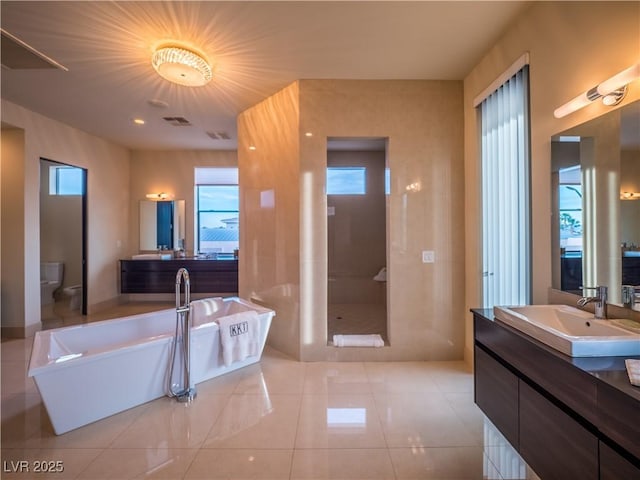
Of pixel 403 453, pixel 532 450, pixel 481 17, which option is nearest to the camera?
pixel 532 450

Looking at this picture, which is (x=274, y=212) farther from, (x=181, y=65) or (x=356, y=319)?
(x=356, y=319)

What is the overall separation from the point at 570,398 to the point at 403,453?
111 centimetres

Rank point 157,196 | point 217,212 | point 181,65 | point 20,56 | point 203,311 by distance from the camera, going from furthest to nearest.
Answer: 1. point 217,212
2. point 157,196
3. point 203,311
4. point 20,56
5. point 181,65

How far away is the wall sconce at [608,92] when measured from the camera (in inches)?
53.0

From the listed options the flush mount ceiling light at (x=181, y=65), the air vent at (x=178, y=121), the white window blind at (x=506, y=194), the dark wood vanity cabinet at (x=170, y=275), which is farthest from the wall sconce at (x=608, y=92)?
the dark wood vanity cabinet at (x=170, y=275)

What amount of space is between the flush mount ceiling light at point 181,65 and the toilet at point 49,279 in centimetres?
357

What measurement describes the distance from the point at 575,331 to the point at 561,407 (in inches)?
22.4

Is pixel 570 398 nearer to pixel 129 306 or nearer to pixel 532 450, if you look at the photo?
pixel 532 450

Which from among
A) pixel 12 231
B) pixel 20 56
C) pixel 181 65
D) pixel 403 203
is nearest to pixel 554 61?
pixel 403 203

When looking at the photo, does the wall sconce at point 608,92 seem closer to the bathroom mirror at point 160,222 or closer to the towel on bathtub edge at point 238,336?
the towel on bathtub edge at point 238,336

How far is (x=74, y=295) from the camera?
16.0 ft

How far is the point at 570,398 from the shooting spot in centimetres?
121

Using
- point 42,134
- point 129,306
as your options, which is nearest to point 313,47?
point 42,134

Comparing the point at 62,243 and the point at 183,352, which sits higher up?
the point at 62,243
